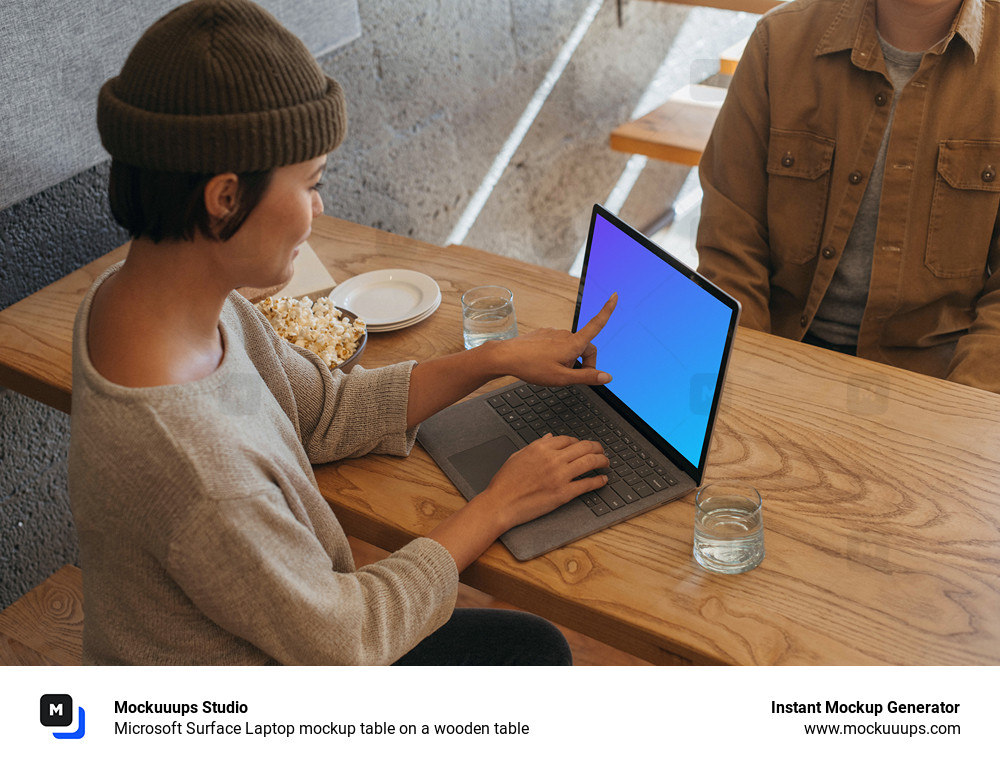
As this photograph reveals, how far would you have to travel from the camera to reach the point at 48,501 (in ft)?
5.89

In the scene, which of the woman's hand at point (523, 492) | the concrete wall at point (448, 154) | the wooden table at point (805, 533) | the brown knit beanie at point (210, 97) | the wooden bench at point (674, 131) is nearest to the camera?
the brown knit beanie at point (210, 97)

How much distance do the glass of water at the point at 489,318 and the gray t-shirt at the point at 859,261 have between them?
1.94 ft

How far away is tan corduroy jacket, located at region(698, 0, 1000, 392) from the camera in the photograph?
1.35m

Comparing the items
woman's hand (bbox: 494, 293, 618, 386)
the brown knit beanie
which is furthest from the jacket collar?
the brown knit beanie

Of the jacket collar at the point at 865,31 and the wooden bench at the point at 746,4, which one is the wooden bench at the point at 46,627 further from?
the wooden bench at the point at 746,4

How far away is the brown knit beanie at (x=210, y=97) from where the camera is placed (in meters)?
0.74

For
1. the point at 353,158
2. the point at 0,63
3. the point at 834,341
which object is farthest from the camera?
the point at 353,158

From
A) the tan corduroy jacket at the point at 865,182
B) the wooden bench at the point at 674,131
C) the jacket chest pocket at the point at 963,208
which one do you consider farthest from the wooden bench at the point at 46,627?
the wooden bench at the point at 674,131

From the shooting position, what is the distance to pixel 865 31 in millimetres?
1386

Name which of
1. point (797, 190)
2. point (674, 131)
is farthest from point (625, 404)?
point (674, 131)
